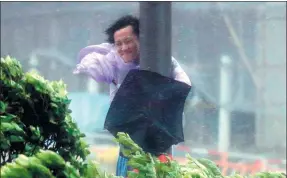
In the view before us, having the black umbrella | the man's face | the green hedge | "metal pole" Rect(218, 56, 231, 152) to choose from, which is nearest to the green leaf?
the green hedge

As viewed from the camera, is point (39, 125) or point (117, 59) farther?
point (117, 59)

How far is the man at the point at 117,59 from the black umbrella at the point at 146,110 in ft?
0.15

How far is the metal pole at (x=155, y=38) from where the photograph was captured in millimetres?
1943

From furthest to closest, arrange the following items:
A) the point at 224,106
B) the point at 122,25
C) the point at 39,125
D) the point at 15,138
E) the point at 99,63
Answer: the point at 224,106
the point at 122,25
the point at 99,63
the point at 39,125
the point at 15,138

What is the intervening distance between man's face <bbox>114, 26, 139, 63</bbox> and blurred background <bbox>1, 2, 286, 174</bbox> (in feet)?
0.37

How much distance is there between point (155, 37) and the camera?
197cm

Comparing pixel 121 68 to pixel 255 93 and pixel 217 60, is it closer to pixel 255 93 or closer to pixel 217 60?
pixel 217 60

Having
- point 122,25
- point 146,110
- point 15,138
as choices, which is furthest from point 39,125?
point 122,25

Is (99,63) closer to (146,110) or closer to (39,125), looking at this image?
(146,110)

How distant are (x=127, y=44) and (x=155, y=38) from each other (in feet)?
0.37

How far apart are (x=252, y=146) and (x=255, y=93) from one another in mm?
406

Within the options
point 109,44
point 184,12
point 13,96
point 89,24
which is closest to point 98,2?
point 89,24

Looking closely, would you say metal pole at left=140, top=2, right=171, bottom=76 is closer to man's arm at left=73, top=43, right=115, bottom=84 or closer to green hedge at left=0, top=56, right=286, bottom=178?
man's arm at left=73, top=43, right=115, bottom=84

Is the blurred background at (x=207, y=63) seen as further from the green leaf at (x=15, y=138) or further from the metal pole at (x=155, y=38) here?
the green leaf at (x=15, y=138)
